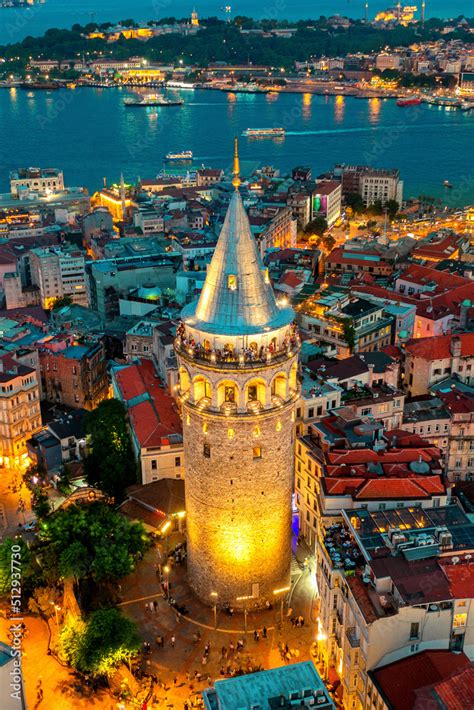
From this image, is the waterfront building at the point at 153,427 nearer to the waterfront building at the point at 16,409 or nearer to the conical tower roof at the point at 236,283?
the waterfront building at the point at 16,409

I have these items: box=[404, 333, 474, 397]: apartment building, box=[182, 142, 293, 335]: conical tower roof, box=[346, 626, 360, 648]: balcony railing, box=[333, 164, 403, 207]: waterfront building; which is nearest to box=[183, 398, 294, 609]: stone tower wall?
box=[182, 142, 293, 335]: conical tower roof

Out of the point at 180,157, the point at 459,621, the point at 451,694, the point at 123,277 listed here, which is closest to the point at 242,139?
the point at 180,157

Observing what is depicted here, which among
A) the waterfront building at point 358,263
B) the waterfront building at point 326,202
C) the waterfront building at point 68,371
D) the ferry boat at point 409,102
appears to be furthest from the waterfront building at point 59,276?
the ferry boat at point 409,102

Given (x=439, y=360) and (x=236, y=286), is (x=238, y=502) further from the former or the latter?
(x=439, y=360)

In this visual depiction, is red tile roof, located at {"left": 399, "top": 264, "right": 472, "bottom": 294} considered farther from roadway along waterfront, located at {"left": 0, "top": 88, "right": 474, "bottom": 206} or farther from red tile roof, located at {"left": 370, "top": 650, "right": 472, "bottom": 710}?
roadway along waterfront, located at {"left": 0, "top": 88, "right": 474, "bottom": 206}

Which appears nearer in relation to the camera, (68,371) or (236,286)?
(236,286)
